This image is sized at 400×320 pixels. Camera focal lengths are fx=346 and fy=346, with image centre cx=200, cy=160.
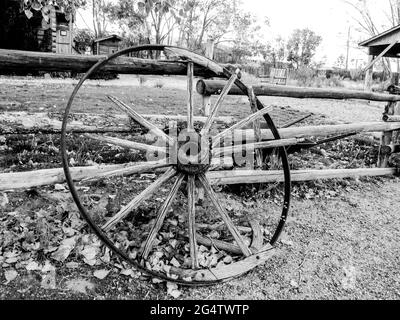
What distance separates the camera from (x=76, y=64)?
9.01ft

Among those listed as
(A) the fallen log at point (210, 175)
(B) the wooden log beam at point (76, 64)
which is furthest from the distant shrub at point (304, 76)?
(B) the wooden log beam at point (76, 64)

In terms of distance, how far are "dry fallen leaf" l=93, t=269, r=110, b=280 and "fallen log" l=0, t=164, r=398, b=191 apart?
709 mm

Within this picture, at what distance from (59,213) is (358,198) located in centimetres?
362

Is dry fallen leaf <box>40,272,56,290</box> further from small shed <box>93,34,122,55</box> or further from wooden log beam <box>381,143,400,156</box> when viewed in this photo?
small shed <box>93,34,122,55</box>

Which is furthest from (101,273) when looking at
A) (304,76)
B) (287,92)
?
(304,76)

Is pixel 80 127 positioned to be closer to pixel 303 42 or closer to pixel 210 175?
pixel 210 175

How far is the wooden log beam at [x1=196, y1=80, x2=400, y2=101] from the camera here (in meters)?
3.96

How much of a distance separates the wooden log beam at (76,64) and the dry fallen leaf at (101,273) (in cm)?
155

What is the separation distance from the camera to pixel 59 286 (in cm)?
243

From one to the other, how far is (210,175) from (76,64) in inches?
65.1

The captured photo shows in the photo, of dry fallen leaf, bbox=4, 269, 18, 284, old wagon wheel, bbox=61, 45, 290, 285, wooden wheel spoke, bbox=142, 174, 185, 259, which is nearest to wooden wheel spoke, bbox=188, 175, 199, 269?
old wagon wheel, bbox=61, 45, 290, 285

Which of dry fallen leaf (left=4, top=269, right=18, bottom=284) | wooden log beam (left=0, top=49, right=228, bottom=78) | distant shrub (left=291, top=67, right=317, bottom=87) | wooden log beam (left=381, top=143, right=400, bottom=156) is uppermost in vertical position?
distant shrub (left=291, top=67, right=317, bottom=87)
